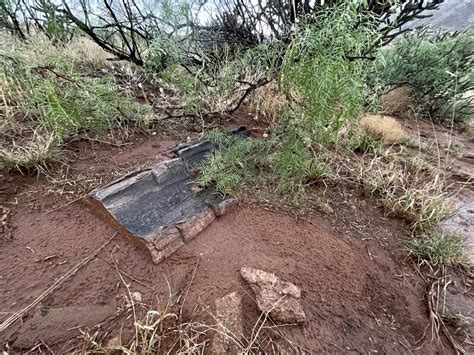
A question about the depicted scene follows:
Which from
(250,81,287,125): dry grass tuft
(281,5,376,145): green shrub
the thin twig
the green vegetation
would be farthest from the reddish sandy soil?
(250,81,287,125): dry grass tuft

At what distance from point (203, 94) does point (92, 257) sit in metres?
1.98

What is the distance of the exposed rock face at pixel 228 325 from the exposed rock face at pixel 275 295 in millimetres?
98

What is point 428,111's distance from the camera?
4.40m

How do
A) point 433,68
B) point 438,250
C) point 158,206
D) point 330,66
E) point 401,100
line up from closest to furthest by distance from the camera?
point 330,66 → point 158,206 → point 438,250 → point 433,68 → point 401,100

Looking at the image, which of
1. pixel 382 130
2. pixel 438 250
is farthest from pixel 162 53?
pixel 438 250

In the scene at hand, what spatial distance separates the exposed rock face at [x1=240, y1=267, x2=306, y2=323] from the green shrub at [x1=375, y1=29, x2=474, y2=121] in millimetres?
3858

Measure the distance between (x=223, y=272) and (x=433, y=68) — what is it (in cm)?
451

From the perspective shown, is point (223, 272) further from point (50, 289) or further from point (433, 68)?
point (433, 68)

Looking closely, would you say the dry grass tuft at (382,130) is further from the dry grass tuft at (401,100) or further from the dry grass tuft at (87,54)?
the dry grass tuft at (87,54)

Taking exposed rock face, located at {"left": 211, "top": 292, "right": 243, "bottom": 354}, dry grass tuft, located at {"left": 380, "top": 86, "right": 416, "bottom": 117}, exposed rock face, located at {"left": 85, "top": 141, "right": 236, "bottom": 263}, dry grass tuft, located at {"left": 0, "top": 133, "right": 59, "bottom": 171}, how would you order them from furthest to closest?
1. dry grass tuft, located at {"left": 380, "top": 86, "right": 416, "bottom": 117}
2. dry grass tuft, located at {"left": 0, "top": 133, "right": 59, "bottom": 171}
3. exposed rock face, located at {"left": 85, "top": 141, "right": 236, "bottom": 263}
4. exposed rock face, located at {"left": 211, "top": 292, "right": 243, "bottom": 354}

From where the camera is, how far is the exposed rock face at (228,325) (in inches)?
38.3

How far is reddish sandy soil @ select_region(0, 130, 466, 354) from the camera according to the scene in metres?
1.09

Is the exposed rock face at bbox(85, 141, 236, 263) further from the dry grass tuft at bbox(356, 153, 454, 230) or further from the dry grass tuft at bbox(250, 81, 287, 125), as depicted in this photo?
the dry grass tuft at bbox(250, 81, 287, 125)

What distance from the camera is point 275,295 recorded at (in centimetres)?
117
